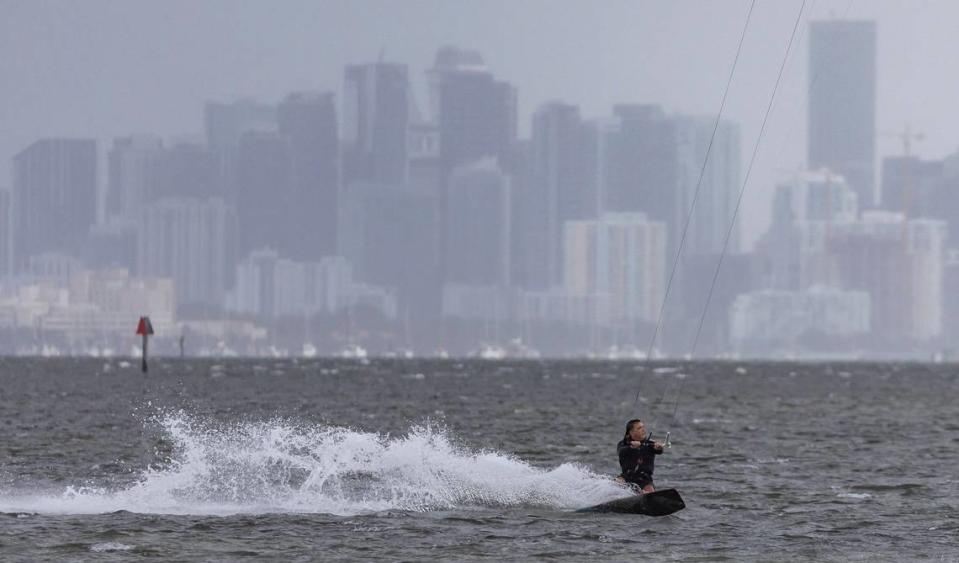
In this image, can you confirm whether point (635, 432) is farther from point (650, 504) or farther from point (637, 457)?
point (650, 504)

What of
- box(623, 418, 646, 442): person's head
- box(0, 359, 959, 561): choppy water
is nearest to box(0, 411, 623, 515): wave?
box(0, 359, 959, 561): choppy water

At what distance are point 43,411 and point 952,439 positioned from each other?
117 ft

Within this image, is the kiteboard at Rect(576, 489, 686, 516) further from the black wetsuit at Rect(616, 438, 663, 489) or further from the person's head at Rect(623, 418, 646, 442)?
the person's head at Rect(623, 418, 646, 442)

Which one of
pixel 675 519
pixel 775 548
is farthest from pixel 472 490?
pixel 775 548

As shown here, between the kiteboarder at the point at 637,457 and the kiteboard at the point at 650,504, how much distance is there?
387mm

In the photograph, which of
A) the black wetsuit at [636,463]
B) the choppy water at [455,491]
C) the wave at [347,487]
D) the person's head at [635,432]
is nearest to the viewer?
the choppy water at [455,491]

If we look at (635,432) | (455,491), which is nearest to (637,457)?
(635,432)

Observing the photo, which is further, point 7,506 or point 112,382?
point 112,382

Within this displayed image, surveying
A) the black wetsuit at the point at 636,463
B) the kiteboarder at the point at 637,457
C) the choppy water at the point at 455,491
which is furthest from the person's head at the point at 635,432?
the choppy water at the point at 455,491

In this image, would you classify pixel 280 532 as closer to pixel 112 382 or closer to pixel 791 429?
pixel 791 429

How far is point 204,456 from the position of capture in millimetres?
43125

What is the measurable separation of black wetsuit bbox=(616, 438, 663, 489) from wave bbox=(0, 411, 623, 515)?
37 cm

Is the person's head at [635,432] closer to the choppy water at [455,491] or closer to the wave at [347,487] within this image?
the wave at [347,487]

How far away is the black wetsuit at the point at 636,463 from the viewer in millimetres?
33875
